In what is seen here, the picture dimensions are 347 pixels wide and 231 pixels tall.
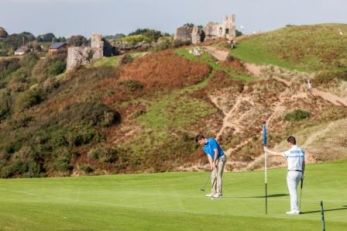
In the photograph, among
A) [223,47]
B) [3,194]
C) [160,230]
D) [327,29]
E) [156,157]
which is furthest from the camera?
[327,29]

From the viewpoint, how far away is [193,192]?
81.7 feet

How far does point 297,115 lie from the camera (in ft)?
205

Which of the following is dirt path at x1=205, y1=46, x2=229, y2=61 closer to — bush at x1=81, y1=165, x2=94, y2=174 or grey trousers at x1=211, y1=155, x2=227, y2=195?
bush at x1=81, y1=165, x2=94, y2=174

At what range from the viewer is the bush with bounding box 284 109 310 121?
62.3 meters

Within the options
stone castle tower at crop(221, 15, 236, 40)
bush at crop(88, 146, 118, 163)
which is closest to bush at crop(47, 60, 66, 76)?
stone castle tower at crop(221, 15, 236, 40)

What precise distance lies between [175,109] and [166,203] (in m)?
47.6

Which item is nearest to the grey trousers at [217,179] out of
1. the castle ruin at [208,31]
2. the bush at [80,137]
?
the bush at [80,137]

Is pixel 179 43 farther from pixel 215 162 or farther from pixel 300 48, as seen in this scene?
pixel 215 162

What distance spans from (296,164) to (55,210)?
6568 millimetres

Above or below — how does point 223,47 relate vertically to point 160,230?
above

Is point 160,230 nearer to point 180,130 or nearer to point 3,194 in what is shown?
point 3,194

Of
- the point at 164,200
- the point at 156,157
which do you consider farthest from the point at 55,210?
the point at 156,157

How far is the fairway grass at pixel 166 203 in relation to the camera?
15.5m

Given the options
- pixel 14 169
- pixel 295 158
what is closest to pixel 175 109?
pixel 14 169
